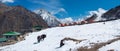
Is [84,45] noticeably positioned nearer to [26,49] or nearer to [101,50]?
[101,50]

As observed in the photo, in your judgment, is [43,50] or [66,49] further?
[43,50]

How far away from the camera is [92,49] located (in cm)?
3709

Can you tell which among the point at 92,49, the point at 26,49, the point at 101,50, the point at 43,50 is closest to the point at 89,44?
the point at 92,49

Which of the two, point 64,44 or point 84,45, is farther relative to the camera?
point 64,44

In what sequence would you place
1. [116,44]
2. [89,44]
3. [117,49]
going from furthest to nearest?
[89,44]
[116,44]
[117,49]

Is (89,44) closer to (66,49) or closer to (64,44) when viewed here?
(66,49)

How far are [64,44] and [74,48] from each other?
6.23 m

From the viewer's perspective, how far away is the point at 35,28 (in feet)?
358

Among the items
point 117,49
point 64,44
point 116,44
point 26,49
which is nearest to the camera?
point 117,49

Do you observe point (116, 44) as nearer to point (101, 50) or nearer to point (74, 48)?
point (101, 50)

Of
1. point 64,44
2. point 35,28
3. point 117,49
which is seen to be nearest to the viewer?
point 117,49

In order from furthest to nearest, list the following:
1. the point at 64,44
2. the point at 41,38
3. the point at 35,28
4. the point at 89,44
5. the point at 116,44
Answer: the point at 35,28
the point at 41,38
the point at 64,44
the point at 89,44
the point at 116,44

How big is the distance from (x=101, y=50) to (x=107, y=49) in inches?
34.4

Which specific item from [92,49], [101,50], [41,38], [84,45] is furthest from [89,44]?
[41,38]
